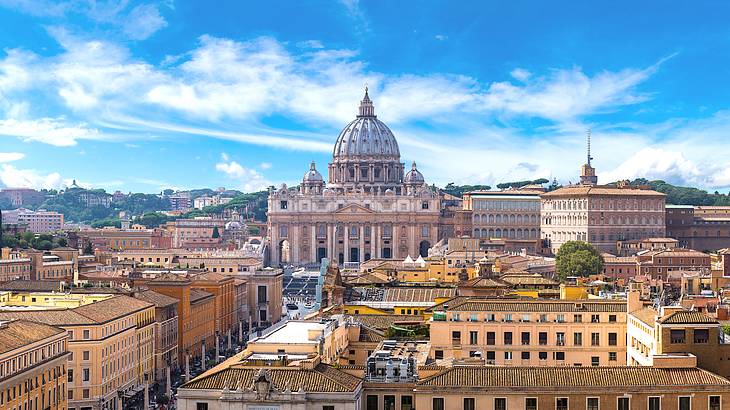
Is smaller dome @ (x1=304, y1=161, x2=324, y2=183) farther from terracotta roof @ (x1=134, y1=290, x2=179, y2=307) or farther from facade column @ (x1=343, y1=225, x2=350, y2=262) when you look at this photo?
terracotta roof @ (x1=134, y1=290, x2=179, y2=307)

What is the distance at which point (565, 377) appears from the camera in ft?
96.0

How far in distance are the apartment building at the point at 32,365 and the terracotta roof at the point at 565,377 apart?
14.5m

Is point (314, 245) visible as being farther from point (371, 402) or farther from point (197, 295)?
point (371, 402)

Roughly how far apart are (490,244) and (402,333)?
9178 cm

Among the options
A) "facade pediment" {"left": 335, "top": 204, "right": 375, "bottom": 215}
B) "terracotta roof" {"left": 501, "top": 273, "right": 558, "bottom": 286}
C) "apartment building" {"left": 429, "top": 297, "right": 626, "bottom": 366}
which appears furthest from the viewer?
"facade pediment" {"left": 335, "top": 204, "right": 375, "bottom": 215}

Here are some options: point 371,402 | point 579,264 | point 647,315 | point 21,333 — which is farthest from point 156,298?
point 579,264

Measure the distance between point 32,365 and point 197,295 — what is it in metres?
32.1

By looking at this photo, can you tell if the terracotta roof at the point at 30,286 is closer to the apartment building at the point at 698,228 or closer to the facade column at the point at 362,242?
the apartment building at the point at 698,228

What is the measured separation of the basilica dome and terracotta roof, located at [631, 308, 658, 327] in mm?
153401

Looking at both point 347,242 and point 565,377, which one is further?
point 347,242

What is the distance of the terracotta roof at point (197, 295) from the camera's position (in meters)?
70.2

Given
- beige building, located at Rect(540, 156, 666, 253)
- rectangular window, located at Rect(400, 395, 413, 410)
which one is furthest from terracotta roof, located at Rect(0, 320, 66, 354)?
beige building, located at Rect(540, 156, 666, 253)

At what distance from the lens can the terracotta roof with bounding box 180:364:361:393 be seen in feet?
89.7

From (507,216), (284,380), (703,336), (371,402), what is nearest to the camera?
(284,380)
